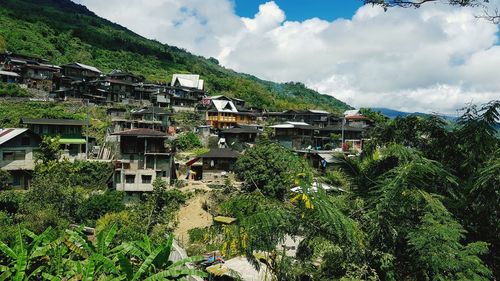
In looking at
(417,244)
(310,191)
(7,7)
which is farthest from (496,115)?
(7,7)

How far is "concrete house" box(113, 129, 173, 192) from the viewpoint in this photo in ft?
101

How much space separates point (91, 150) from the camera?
38.8 meters

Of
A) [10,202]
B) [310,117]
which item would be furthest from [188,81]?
[10,202]

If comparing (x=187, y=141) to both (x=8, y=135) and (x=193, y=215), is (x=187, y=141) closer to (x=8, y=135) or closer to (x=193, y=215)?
(x=193, y=215)

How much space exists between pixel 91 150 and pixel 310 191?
37.7 meters

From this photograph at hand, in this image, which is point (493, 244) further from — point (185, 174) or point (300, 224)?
point (185, 174)

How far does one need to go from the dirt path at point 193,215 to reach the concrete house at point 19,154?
1389 centimetres

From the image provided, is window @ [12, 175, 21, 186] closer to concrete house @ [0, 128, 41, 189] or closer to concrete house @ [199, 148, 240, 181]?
concrete house @ [0, 128, 41, 189]

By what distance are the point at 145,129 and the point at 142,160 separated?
4.04 m

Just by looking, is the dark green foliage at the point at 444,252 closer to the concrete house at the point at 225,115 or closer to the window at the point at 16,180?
the window at the point at 16,180

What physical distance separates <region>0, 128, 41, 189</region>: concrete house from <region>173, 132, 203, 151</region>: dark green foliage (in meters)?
17.3

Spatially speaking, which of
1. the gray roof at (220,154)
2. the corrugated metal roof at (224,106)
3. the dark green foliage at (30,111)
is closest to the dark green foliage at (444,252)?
the gray roof at (220,154)

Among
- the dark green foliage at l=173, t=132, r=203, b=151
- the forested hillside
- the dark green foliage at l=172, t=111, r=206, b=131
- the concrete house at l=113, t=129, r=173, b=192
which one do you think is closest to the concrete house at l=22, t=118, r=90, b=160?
the concrete house at l=113, t=129, r=173, b=192

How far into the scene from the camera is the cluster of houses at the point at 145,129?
1214 inches
